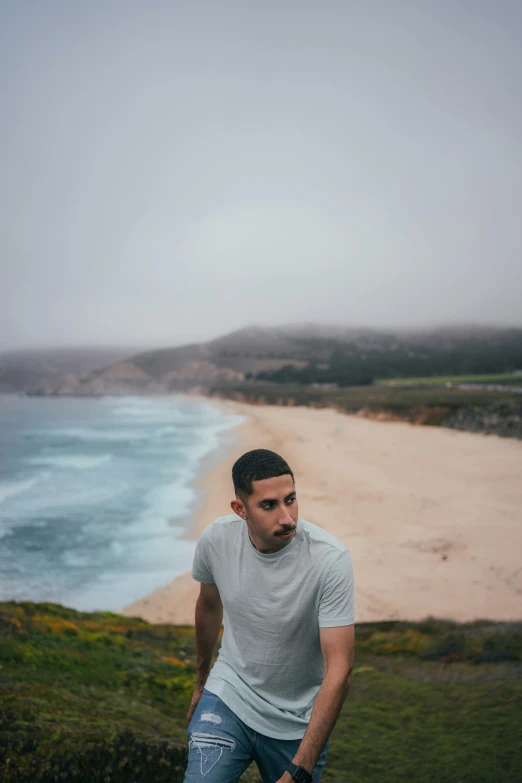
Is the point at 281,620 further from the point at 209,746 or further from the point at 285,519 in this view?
the point at 209,746

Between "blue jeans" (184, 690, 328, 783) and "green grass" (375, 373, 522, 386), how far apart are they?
20501 millimetres

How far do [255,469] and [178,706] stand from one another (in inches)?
150

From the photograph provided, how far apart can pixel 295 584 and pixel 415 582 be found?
9807 mm

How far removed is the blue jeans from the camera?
200 centimetres

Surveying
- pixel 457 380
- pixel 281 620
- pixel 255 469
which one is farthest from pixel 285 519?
pixel 457 380

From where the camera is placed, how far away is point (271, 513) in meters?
2.08

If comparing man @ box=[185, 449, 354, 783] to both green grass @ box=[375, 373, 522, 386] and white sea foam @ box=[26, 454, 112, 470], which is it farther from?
white sea foam @ box=[26, 454, 112, 470]

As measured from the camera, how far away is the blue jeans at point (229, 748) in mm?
2002

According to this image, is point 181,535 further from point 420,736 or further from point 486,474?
point 420,736

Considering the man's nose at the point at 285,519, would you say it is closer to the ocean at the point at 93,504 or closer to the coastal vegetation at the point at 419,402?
the ocean at the point at 93,504

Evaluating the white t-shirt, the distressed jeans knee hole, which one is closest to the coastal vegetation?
the white t-shirt

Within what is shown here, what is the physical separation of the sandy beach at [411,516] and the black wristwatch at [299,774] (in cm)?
789

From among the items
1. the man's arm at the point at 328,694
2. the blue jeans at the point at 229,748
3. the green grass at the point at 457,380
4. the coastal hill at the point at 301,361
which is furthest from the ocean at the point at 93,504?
the man's arm at the point at 328,694

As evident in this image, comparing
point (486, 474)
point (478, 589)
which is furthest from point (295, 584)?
point (486, 474)
